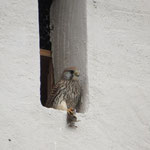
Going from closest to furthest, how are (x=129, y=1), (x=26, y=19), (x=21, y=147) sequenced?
(x=21, y=147) < (x=26, y=19) < (x=129, y=1)

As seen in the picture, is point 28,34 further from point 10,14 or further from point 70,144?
point 70,144

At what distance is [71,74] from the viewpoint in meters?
7.88

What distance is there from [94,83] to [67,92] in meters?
0.27

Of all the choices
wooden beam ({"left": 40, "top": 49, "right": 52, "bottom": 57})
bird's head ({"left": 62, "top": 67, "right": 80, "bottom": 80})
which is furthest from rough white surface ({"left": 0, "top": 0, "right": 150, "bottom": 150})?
wooden beam ({"left": 40, "top": 49, "right": 52, "bottom": 57})

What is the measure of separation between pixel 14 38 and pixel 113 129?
1007 mm

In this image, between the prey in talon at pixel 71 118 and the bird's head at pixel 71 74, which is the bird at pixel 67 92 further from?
the prey in talon at pixel 71 118

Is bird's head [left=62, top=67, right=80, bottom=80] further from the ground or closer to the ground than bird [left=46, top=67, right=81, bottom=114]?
further from the ground

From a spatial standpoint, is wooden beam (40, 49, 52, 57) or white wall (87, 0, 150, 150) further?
wooden beam (40, 49, 52, 57)

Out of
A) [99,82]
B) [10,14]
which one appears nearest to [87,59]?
[99,82]

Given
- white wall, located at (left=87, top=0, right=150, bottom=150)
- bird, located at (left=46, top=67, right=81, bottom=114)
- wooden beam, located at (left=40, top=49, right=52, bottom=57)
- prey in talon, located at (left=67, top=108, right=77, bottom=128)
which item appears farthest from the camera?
wooden beam, located at (left=40, top=49, right=52, bottom=57)

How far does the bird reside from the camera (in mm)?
7793

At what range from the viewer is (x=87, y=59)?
25.6ft

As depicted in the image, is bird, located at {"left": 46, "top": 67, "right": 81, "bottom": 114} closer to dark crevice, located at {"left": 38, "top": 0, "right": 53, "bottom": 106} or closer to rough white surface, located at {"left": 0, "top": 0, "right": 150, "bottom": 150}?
rough white surface, located at {"left": 0, "top": 0, "right": 150, "bottom": 150}

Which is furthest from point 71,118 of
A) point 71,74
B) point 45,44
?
point 45,44
